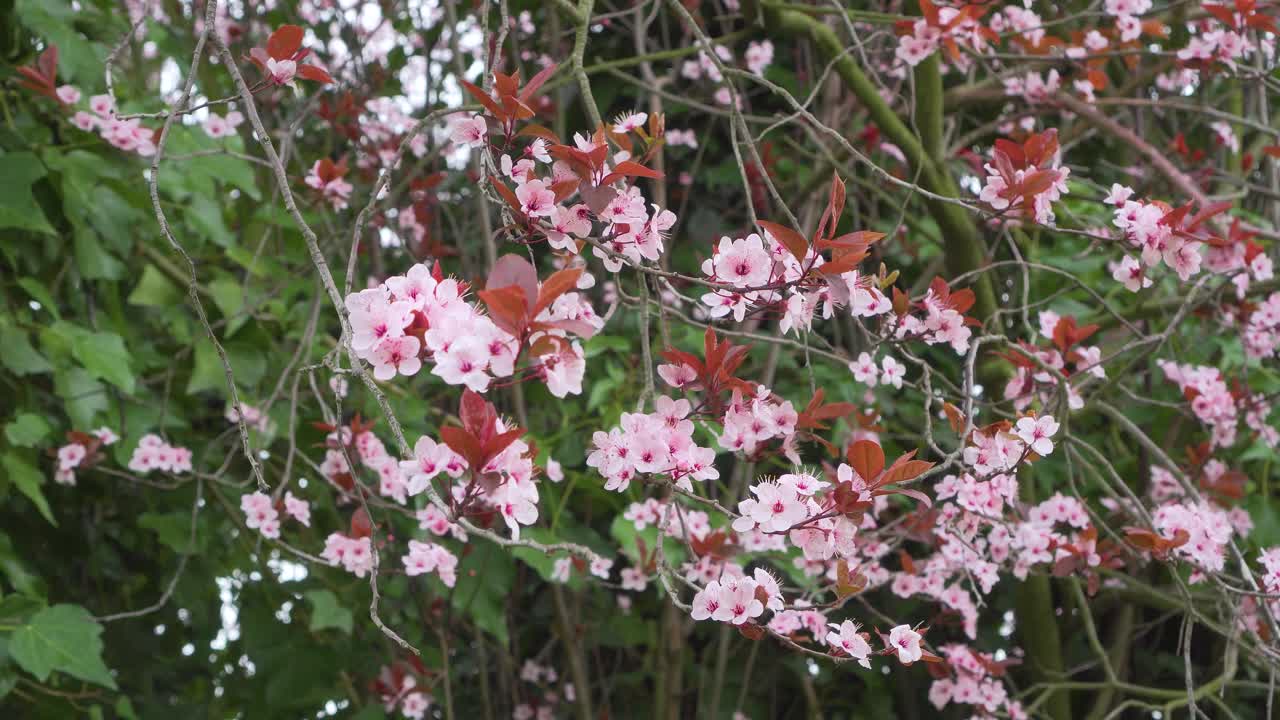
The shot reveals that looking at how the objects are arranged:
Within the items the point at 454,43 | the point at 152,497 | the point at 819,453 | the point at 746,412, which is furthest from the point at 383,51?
the point at 746,412

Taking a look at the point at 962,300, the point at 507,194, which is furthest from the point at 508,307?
the point at 962,300

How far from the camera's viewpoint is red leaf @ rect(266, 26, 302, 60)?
1.16 m

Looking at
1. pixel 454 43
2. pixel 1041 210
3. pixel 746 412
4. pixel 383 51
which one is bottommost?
pixel 746 412

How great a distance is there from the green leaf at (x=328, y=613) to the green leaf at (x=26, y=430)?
20.1 inches

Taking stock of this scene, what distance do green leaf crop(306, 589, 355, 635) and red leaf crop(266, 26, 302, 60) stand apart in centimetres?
108

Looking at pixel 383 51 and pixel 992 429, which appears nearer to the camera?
pixel 992 429

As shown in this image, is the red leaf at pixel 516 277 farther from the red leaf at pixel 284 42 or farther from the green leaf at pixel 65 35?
the green leaf at pixel 65 35

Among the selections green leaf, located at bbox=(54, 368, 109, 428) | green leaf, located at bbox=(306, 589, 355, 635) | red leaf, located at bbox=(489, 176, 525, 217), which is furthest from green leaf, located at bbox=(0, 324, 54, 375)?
red leaf, located at bbox=(489, 176, 525, 217)

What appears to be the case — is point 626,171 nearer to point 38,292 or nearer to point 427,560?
point 427,560

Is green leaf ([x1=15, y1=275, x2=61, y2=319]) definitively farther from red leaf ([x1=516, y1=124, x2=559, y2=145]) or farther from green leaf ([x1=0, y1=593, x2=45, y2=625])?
red leaf ([x1=516, y1=124, x2=559, y2=145])

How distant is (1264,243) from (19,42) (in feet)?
7.69

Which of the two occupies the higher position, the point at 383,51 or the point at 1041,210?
the point at 383,51

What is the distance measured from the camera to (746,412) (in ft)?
3.77

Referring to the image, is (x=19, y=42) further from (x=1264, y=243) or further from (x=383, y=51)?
(x=1264, y=243)
